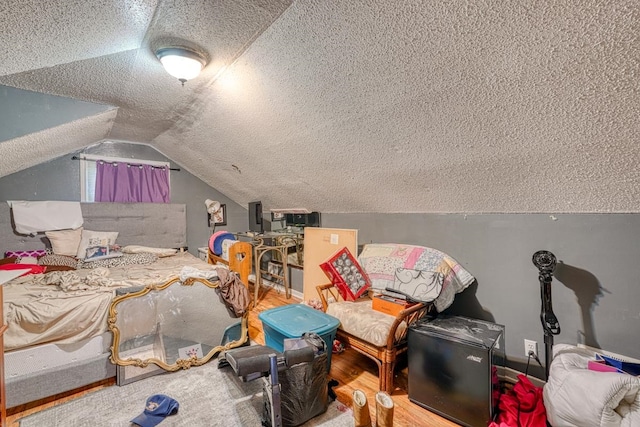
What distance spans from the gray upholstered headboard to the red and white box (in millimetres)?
2889

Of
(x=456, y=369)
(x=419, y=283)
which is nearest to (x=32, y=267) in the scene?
(x=419, y=283)

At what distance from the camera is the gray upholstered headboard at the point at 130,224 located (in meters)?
3.23

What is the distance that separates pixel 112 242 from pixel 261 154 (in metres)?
2.37

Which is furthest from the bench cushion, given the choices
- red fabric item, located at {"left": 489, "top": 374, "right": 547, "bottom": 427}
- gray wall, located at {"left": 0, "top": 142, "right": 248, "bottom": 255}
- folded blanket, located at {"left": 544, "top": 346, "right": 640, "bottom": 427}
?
gray wall, located at {"left": 0, "top": 142, "right": 248, "bottom": 255}

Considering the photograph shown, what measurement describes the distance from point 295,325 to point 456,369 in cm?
107

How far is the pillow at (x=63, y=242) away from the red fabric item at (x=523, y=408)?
4.30m

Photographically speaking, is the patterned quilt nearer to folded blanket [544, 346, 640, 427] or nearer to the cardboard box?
the cardboard box

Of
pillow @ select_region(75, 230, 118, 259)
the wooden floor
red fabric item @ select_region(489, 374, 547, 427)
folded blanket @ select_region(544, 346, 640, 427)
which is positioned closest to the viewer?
folded blanket @ select_region(544, 346, 640, 427)

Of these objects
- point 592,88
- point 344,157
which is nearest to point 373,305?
point 344,157

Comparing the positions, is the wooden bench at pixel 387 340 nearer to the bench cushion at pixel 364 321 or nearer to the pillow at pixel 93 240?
the bench cushion at pixel 364 321

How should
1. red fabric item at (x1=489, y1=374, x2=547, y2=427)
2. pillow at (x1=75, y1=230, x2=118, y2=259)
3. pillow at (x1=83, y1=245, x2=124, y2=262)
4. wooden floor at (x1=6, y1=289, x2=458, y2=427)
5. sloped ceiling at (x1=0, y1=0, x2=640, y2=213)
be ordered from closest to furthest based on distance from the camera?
1. sloped ceiling at (x1=0, y1=0, x2=640, y2=213)
2. red fabric item at (x1=489, y1=374, x2=547, y2=427)
3. wooden floor at (x1=6, y1=289, x2=458, y2=427)
4. pillow at (x1=83, y1=245, x2=124, y2=262)
5. pillow at (x1=75, y1=230, x2=118, y2=259)

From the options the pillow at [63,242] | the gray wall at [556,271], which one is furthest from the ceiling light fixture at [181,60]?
the pillow at [63,242]

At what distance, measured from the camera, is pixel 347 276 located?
2.58 meters

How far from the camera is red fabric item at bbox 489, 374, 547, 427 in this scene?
1.57 m
